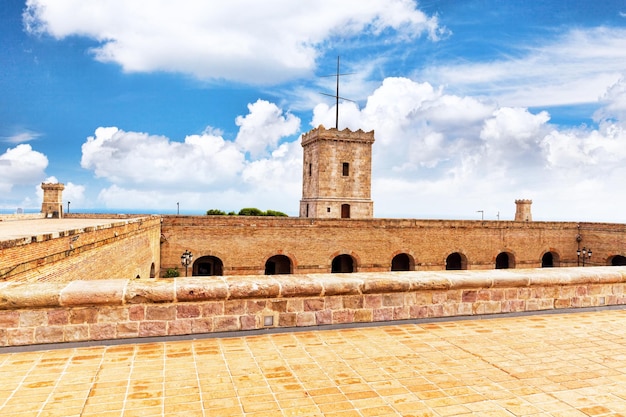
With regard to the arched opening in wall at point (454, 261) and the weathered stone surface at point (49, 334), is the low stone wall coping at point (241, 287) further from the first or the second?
the arched opening in wall at point (454, 261)

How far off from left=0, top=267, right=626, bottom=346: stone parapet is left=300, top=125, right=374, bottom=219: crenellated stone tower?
23.7 meters

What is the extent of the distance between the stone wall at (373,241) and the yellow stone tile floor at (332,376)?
60.8ft

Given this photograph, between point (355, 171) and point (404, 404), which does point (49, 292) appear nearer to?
point (404, 404)

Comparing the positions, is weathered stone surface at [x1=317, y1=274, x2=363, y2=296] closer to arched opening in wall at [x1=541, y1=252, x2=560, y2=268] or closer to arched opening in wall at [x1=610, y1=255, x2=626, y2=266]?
arched opening in wall at [x1=541, y1=252, x2=560, y2=268]

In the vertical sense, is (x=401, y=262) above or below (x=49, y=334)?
below

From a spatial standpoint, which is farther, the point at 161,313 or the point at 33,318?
the point at 161,313

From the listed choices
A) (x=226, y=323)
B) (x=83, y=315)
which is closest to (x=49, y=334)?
(x=83, y=315)

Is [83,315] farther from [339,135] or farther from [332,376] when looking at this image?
[339,135]

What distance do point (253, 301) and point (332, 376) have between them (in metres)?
1.36

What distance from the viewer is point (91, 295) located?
4.34m

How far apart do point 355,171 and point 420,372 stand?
2737 cm

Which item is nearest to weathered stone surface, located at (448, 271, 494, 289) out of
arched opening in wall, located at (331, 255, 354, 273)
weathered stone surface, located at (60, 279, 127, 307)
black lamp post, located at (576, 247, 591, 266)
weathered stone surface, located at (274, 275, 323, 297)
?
weathered stone surface, located at (274, 275, 323, 297)

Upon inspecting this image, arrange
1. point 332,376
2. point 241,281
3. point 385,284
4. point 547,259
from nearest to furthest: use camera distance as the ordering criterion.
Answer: point 332,376, point 241,281, point 385,284, point 547,259

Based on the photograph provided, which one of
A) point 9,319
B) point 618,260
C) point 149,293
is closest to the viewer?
point 9,319
